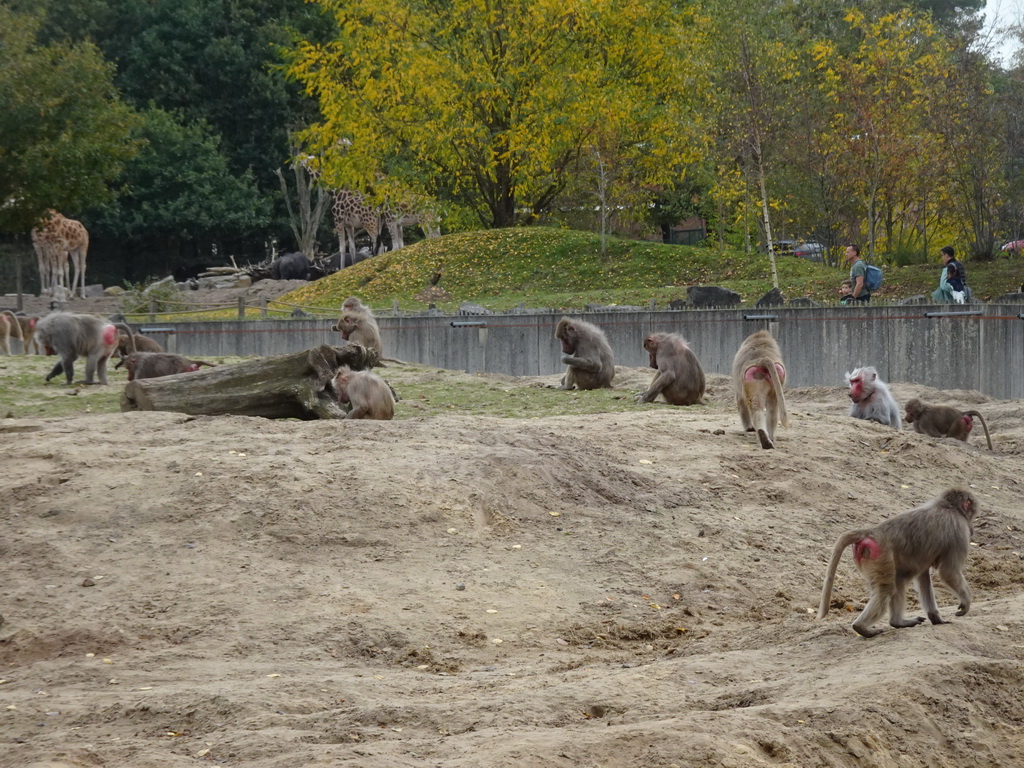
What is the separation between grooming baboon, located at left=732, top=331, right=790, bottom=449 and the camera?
12156 millimetres

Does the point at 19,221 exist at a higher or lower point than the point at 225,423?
higher

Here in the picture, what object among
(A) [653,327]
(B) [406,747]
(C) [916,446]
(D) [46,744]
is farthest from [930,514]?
(A) [653,327]

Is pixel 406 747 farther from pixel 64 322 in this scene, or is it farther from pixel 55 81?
pixel 55 81

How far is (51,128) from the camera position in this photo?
105 feet

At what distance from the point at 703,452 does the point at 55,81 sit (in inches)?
1015

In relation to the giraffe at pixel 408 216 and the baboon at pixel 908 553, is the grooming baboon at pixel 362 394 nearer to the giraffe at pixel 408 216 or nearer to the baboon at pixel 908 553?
the baboon at pixel 908 553

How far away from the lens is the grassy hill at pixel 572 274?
28.5 meters

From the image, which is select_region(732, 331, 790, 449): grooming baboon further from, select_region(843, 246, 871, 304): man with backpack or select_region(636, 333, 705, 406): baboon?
select_region(843, 246, 871, 304): man with backpack

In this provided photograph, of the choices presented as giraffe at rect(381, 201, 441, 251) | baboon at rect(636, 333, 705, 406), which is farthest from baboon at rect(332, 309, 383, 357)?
giraffe at rect(381, 201, 441, 251)

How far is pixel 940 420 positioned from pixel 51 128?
82.5 feet

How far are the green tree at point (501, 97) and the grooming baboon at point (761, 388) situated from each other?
22982 millimetres

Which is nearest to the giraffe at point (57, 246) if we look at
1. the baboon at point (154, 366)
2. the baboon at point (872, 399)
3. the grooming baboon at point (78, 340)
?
the grooming baboon at point (78, 340)

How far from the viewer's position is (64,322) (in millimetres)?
15039

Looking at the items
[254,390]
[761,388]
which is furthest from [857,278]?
[254,390]
